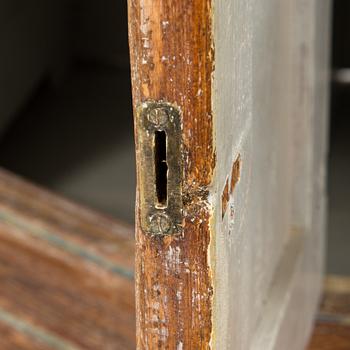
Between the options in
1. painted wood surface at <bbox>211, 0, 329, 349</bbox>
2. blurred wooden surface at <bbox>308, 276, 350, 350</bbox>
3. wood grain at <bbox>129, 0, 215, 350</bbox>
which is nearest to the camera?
wood grain at <bbox>129, 0, 215, 350</bbox>

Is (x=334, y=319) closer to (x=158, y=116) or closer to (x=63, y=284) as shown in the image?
(x=63, y=284)

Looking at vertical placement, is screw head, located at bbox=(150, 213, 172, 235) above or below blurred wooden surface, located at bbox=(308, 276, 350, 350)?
above

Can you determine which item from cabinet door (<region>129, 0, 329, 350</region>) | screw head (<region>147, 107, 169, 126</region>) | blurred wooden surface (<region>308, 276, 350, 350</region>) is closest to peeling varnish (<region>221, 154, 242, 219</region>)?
cabinet door (<region>129, 0, 329, 350</region>)

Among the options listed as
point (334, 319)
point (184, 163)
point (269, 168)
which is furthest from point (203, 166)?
point (334, 319)

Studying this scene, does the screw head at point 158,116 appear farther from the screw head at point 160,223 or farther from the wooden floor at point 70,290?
the wooden floor at point 70,290

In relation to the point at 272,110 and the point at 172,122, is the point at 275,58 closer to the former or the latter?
the point at 272,110

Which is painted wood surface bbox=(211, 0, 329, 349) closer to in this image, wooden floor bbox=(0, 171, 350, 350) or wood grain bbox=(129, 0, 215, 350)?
wood grain bbox=(129, 0, 215, 350)

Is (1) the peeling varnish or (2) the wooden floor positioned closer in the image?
(1) the peeling varnish
